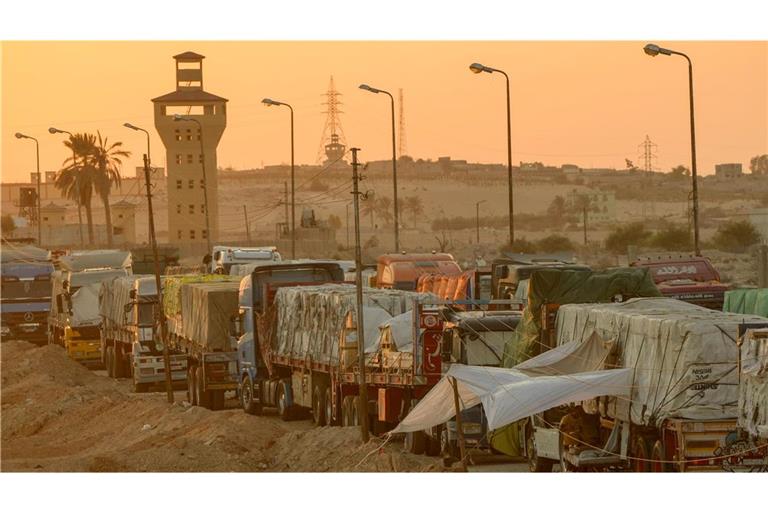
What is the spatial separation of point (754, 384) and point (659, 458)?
234 centimetres

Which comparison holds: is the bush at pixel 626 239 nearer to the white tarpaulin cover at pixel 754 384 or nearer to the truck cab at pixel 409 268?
the truck cab at pixel 409 268

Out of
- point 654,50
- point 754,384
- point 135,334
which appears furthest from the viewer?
point 135,334

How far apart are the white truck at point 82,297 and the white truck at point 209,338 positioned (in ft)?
54.8

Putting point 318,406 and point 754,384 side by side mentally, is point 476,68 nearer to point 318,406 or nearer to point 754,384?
point 318,406

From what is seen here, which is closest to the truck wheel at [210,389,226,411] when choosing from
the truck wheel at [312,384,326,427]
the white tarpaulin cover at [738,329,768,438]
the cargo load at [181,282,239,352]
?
the cargo load at [181,282,239,352]

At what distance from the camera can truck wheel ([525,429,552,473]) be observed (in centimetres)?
2642

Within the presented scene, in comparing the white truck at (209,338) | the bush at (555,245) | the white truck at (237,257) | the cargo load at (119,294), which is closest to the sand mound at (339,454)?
the white truck at (209,338)

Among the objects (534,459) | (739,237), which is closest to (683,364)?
(534,459)

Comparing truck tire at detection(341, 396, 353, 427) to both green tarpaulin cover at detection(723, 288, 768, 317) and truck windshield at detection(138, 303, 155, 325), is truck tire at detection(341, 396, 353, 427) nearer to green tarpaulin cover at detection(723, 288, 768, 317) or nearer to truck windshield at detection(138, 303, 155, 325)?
green tarpaulin cover at detection(723, 288, 768, 317)

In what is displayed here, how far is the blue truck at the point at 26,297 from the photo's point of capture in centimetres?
7438

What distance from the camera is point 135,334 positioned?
53.2 meters

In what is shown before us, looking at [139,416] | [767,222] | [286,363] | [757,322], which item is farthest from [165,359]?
[767,222]

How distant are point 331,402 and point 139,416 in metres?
8.71

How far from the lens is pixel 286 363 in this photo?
3878cm
